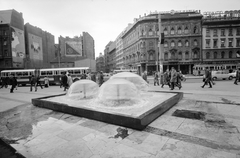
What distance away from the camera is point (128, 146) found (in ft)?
10.4

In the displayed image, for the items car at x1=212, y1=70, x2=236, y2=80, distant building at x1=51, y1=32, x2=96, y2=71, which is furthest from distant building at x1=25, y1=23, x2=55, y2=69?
car at x1=212, y1=70, x2=236, y2=80

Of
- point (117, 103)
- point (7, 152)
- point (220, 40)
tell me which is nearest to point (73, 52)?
point (117, 103)

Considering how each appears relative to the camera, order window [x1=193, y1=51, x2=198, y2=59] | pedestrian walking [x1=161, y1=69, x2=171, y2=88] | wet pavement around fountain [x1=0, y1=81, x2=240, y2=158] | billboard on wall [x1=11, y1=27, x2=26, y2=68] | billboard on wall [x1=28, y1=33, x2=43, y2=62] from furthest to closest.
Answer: billboard on wall [x1=28, y1=33, x2=43, y2=62], window [x1=193, y1=51, x2=198, y2=59], billboard on wall [x1=11, y1=27, x2=26, y2=68], pedestrian walking [x1=161, y1=69, x2=171, y2=88], wet pavement around fountain [x1=0, y1=81, x2=240, y2=158]

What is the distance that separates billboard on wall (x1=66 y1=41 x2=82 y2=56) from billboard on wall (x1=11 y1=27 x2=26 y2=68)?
44.8 ft

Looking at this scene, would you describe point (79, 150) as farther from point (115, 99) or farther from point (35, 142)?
point (115, 99)

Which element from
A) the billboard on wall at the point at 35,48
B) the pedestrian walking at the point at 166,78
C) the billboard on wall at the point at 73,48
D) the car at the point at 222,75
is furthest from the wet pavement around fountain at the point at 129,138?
the billboard on wall at the point at 73,48

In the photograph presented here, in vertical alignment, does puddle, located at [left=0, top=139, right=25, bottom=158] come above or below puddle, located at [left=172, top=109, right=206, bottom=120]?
below

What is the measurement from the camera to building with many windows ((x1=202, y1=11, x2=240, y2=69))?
41.9m

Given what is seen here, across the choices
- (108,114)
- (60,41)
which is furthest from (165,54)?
(108,114)

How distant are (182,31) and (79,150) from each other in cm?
4708

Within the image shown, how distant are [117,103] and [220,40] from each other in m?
49.8

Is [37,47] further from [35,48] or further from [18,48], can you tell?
[18,48]

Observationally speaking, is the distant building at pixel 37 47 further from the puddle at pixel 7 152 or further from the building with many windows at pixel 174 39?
the puddle at pixel 7 152

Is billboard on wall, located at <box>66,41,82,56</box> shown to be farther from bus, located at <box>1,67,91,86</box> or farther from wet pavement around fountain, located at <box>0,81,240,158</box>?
wet pavement around fountain, located at <box>0,81,240,158</box>
